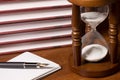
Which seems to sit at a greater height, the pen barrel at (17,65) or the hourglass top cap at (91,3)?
the hourglass top cap at (91,3)

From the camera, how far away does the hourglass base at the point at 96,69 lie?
56 cm

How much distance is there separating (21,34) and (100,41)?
20 cm

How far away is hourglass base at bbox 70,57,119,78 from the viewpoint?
0.56m

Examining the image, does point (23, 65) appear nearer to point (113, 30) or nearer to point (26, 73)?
point (26, 73)

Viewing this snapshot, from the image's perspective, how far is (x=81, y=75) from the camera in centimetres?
57

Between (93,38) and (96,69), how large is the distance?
9 cm

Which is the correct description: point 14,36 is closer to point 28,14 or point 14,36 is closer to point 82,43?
point 28,14

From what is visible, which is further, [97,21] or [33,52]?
[33,52]

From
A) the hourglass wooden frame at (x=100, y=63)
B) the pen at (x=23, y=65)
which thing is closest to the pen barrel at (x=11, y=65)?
the pen at (x=23, y=65)

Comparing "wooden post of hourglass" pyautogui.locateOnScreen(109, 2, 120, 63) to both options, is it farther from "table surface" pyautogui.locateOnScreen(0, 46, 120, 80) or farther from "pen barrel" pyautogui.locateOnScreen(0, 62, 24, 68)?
"pen barrel" pyautogui.locateOnScreen(0, 62, 24, 68)

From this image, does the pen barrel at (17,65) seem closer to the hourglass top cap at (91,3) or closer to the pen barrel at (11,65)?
the pen barrel at (11,65)

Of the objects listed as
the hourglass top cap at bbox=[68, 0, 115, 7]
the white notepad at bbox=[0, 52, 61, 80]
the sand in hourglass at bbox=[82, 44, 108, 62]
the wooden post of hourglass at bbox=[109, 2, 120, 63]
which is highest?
the hourglass top cap at bbox=[68, 0, 115, 7]

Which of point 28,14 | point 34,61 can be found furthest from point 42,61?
point 28,14

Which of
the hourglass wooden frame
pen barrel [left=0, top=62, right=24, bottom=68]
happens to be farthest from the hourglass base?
pen barrel [left=0, top=62, right=24, bottom=68]
